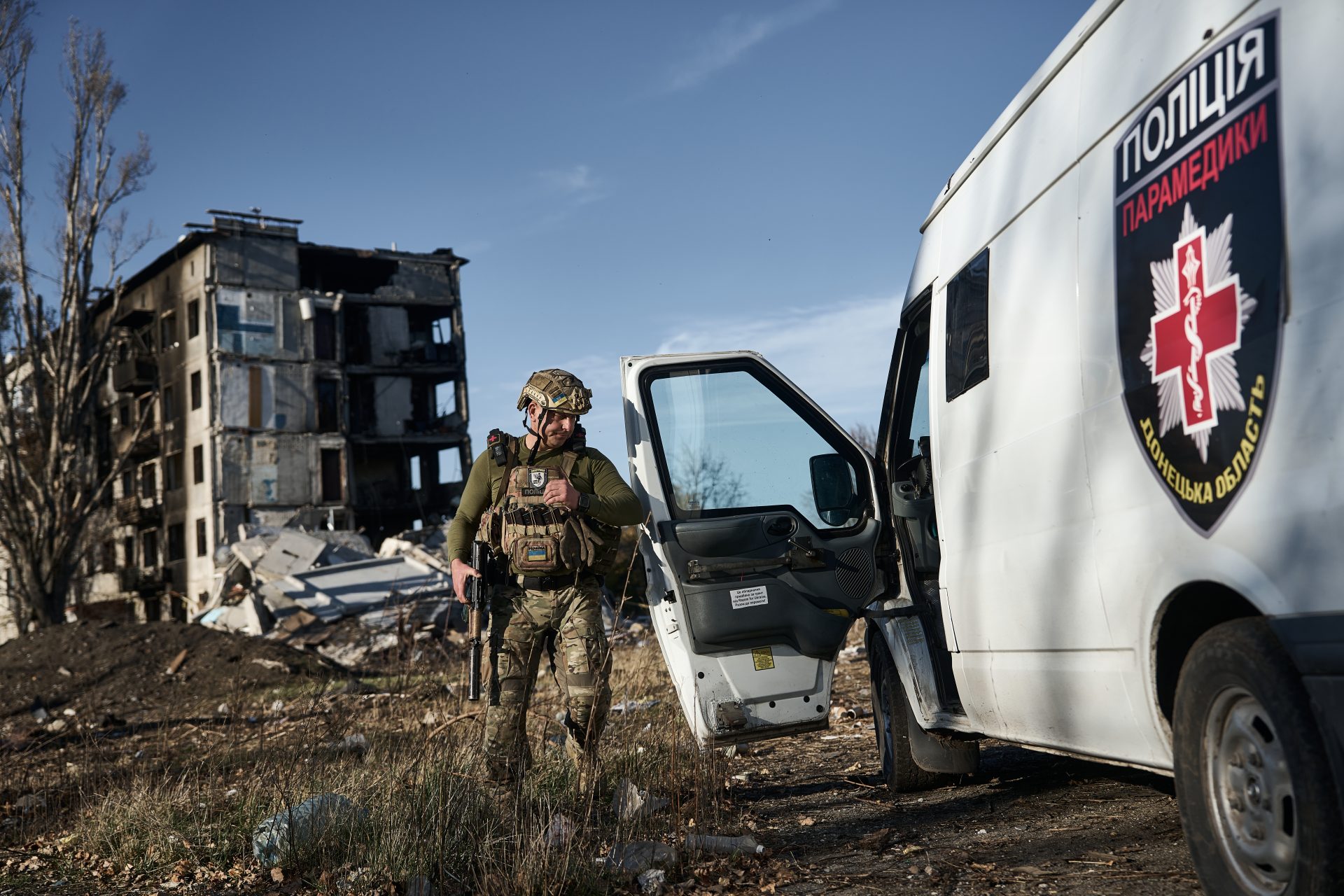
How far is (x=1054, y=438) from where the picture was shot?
10.6 ft

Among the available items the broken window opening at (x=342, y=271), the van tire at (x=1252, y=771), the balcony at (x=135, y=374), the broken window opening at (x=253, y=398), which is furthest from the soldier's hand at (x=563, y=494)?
the balcony at (x=135, y=374)

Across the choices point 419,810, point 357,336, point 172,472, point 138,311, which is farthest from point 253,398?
point 419,810

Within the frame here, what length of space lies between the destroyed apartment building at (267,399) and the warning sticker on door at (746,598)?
1298 inches

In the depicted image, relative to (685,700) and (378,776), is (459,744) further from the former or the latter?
(685,700)

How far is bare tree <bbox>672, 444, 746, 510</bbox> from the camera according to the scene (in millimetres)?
5305

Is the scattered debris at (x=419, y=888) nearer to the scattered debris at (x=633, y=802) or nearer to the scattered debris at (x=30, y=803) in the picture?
the scattered debris at (x=633, y=802)

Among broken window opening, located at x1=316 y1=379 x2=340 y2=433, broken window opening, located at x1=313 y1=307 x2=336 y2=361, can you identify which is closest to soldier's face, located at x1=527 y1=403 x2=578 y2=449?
broken window opening, located at x1=316 y1=379 x2=340 y2=433

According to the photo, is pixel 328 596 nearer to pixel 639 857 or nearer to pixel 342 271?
pixel 639 857

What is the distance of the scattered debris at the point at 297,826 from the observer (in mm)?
4102

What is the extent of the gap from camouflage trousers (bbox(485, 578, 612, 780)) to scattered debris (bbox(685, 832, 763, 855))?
972 millimetres

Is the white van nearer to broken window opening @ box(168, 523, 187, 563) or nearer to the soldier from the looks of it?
the soldier

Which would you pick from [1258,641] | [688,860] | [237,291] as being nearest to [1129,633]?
[1258,641]

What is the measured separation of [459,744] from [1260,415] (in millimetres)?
3786

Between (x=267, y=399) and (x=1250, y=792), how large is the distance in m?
39.2
